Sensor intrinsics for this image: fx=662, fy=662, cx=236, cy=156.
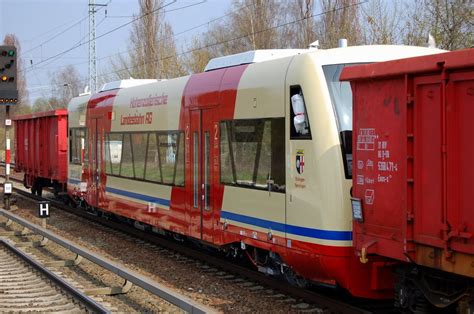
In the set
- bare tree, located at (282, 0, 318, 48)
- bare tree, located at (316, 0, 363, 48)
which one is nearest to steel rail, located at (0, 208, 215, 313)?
bare tree, located at (316, 0, 363, 48)

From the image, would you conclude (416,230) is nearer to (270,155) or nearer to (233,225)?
(270,155)

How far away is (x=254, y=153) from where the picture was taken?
8500 mm

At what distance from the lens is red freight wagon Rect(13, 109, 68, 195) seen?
21.0 metres

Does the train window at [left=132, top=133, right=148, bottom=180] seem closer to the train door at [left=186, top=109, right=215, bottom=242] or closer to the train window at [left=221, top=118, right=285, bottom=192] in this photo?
the train door at [left=186, top=109, right=215, bottom=242]

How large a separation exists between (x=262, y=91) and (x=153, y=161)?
460 centimetres

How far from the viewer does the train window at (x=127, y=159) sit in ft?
44.1

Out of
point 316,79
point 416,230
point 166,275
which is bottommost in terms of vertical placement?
point 166,275

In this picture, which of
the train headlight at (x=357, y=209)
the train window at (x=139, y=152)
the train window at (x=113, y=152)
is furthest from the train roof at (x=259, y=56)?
the train window at (x=113, y=152)

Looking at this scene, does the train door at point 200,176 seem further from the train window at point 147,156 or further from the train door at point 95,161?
the train door at point 95,161

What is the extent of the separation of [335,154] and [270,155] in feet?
4.32

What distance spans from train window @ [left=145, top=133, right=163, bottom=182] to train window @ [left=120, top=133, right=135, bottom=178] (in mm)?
855

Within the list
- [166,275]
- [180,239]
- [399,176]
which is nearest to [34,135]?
[180,239]

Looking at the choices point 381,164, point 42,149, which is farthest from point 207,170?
point 42,149

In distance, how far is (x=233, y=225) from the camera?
898 centimetres
